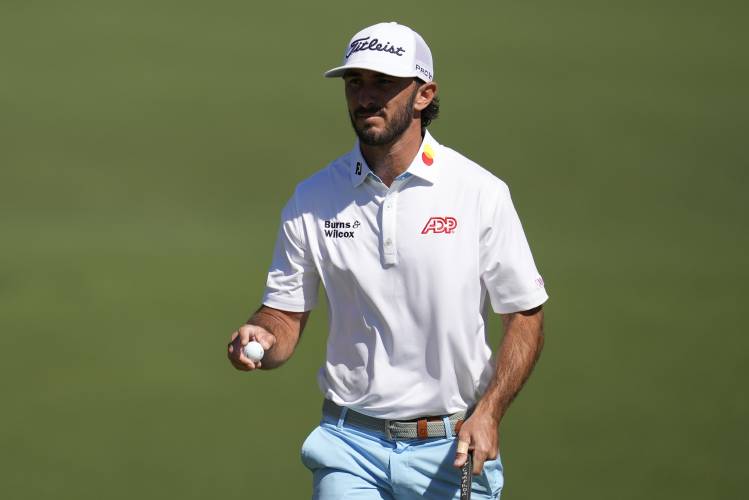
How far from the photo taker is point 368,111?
3959 millimetres

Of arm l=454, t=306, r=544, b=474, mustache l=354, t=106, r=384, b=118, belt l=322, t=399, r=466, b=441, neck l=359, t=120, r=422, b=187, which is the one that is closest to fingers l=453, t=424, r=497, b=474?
arm l=454, t=306, r=544, b=474

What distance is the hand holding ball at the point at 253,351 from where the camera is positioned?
12.4 feet

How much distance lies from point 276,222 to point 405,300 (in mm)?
3858

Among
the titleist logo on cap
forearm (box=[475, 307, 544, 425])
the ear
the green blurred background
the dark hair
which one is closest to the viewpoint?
forearm (box=[475, 307, 544, 425])

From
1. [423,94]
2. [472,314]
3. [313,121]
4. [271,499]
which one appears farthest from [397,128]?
[313,121]

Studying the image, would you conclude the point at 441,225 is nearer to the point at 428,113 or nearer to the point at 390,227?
the point at 390,227

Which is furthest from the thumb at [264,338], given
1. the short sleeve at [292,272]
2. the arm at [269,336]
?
the short sleeve at [292,272]

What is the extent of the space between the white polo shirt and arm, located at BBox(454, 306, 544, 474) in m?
0.06

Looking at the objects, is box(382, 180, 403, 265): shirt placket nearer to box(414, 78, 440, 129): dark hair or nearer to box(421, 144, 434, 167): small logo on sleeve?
box(421, 144, 434, 167): small logo on sleeve

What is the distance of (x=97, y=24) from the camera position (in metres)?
8.31

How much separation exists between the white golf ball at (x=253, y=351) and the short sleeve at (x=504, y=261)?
0.65 m

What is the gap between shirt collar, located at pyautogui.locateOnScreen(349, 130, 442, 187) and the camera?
4.01m

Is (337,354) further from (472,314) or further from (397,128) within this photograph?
(397,128)

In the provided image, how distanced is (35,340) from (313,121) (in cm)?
203
